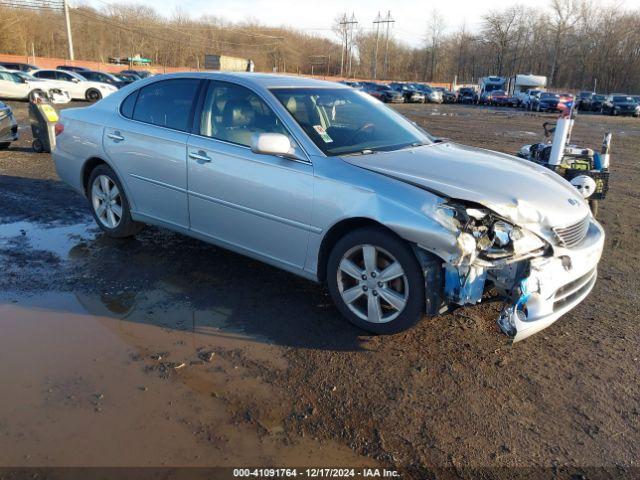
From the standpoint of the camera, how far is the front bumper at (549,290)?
3.04 m

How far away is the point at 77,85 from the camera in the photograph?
25344 millimetres

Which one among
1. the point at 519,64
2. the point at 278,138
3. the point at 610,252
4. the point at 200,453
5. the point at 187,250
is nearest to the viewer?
Result: the point at 200,453

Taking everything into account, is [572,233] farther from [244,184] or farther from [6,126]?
[6,126]

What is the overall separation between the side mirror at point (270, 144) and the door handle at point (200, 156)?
0.68m

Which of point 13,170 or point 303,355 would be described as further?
point 13,170

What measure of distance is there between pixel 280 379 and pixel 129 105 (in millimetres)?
3323

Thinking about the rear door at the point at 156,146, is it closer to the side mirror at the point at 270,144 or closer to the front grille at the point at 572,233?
the side mirror at the point at 270,144

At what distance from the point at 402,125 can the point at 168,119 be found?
2.11 meters

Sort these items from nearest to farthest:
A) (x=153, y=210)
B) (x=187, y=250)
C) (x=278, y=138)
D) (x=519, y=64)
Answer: (x=278, y=138)
(x=153, y=210)
(x=187, y=250)
(x=519, y=64)

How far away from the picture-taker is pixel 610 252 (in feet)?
18.3

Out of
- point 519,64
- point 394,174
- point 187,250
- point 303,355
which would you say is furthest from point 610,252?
point 519,64

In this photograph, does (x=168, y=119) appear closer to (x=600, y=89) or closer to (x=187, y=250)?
(x=187, y=250)

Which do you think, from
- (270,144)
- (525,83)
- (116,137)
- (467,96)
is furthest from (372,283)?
(525,83)

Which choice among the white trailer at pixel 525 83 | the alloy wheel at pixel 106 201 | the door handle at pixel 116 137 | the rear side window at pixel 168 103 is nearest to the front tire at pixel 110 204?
the alloy wheel at pixel 106 201
